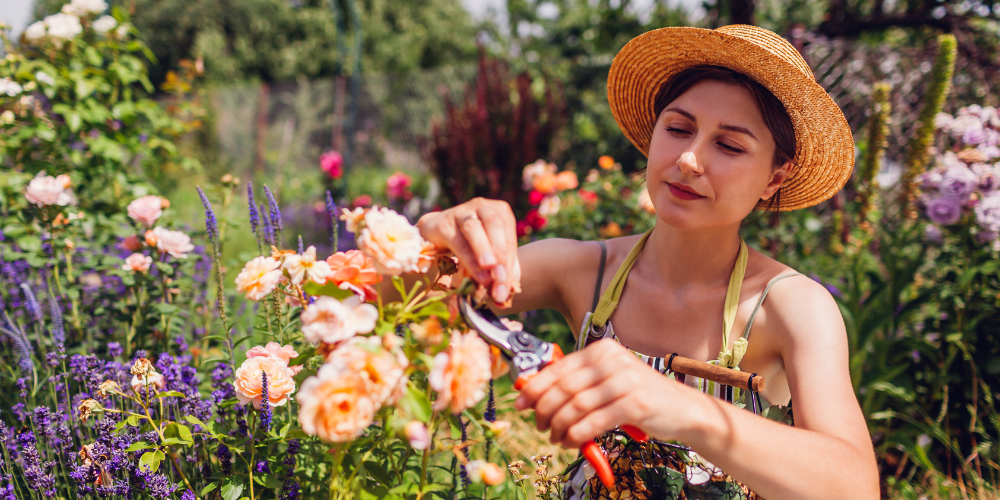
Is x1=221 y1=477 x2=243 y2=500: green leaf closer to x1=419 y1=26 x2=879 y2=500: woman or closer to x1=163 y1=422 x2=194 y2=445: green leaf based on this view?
x1=163 y1=422 x2=194 y2=445: green leaf

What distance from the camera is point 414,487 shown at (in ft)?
2.82

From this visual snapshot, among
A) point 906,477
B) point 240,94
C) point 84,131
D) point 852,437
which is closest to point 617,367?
point 852,437

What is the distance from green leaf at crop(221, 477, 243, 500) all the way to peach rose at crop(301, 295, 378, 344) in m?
0.58

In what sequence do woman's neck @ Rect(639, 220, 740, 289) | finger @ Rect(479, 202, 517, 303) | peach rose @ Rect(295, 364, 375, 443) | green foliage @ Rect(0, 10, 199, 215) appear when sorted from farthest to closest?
green foliage @ Rect(0, 10, 199, 215) < woman's neck @ Rect(639, 220, 740, 289) < finger @ Rect(479, 202, 517, 303) < peach rose @ Rect(295, 364, 375, 443)

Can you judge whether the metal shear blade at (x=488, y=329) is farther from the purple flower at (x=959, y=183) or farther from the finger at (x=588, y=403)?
the purple flower at (x=959, y=183)

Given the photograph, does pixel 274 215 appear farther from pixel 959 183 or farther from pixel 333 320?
pixel 959 183

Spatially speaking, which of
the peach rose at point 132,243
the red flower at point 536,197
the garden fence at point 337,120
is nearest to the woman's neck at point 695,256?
the peach rose at point 132,243

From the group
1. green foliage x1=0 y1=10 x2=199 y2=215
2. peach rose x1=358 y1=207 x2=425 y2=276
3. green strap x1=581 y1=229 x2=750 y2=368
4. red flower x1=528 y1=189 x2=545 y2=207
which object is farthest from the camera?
red flower x1=528 y1=189 x2=545 y2=207

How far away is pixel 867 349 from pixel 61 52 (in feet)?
12.2

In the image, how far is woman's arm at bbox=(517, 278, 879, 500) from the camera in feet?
2.39

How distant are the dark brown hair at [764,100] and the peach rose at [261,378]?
1.11 metres

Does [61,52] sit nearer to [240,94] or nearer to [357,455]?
[357,455]

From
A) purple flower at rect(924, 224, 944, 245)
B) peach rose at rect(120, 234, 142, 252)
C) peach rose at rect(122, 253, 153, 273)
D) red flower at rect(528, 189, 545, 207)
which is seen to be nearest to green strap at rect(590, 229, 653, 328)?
peach rose at rect(122, 253, 153, 273)

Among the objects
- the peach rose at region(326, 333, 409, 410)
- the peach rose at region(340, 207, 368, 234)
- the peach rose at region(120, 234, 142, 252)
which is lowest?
the peach rose at region(120, 234, 142, 252)
